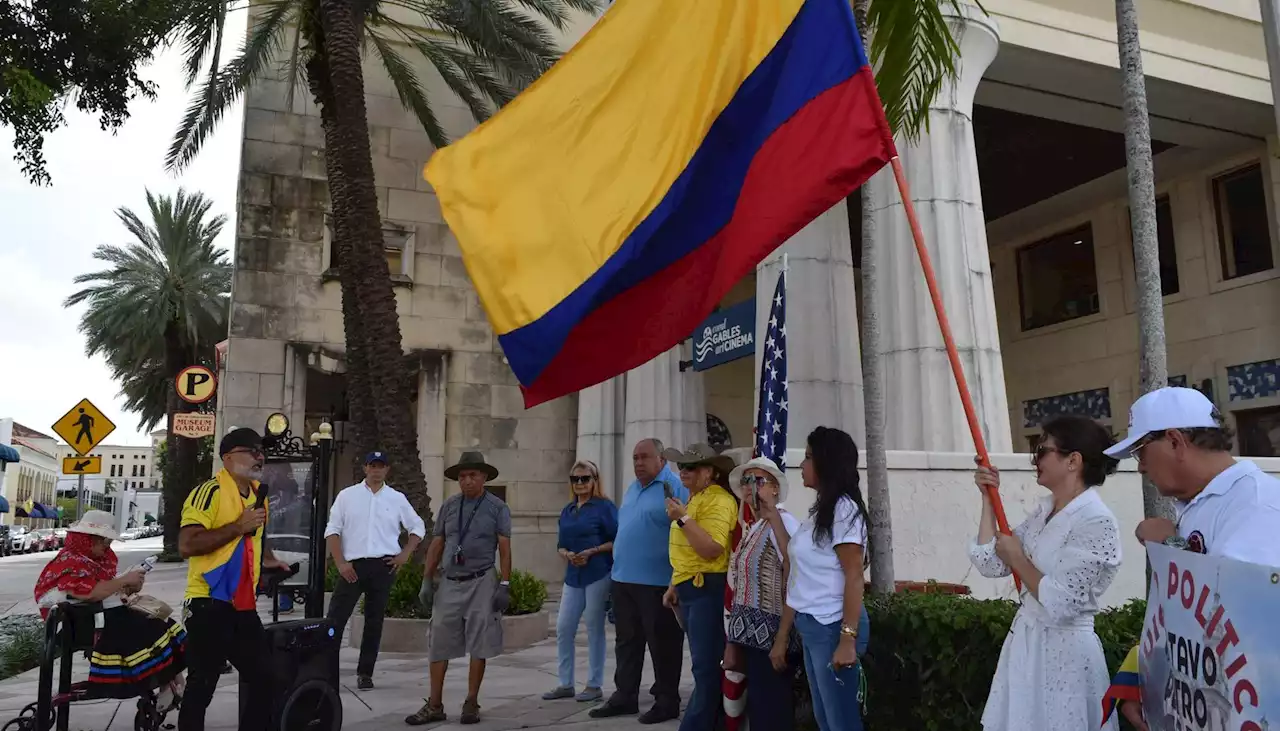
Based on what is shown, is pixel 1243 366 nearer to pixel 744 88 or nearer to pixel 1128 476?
pixel 1128 476

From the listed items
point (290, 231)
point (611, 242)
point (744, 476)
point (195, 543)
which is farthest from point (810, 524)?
point (290, 231)

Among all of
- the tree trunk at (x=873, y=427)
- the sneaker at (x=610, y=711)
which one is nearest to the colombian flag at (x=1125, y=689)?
the tree trunk at (x=873, y=427)

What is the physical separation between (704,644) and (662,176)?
2881 millimetres

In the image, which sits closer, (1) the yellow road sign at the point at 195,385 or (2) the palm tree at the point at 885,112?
(2) the palm tree at the point at 885,112

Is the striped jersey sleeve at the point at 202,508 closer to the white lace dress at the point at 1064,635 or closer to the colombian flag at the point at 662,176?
the colombian flag at the point at 662,176

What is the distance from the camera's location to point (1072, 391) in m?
20.4

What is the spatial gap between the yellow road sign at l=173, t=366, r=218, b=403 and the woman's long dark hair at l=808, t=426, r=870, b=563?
18.0 meters

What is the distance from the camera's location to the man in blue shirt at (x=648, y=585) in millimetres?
6898

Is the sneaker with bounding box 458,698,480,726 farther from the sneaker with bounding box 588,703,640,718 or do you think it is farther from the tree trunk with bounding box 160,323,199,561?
the tree trunk with bounding box 160,323,199,561

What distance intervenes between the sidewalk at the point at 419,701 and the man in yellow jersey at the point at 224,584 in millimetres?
1632

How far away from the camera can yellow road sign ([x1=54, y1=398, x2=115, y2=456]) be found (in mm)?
14930

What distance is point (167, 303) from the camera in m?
31.3

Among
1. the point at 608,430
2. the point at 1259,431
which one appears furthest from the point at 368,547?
the point at 1259,431

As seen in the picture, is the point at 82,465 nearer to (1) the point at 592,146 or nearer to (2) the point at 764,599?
(1) the point at 592,146
